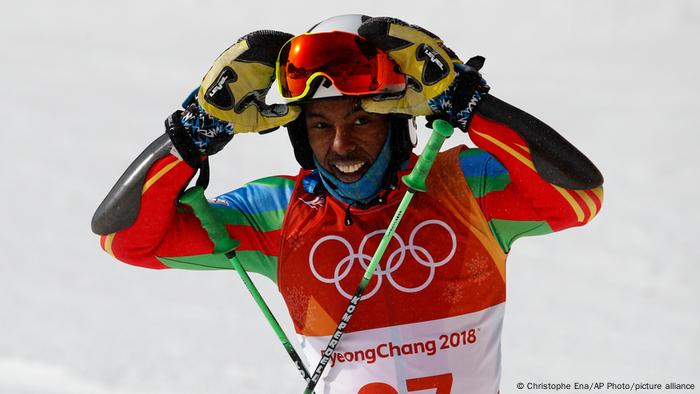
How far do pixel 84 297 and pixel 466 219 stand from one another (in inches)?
128

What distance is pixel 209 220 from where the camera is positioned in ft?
14.0

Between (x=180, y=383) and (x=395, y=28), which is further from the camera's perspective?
(x=180, y=383)

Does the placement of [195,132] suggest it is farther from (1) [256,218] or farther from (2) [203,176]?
(1) [256,218]

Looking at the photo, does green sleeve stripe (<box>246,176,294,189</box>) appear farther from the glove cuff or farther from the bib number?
the bib number

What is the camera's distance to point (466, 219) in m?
4.18

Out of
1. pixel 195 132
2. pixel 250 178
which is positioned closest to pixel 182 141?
pixel 195 132

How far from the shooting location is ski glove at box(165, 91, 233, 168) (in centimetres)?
410

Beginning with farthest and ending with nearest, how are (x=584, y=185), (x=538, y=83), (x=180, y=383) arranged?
(x=538, y=83)
(x=180, y=383)
(x=584, y=185)

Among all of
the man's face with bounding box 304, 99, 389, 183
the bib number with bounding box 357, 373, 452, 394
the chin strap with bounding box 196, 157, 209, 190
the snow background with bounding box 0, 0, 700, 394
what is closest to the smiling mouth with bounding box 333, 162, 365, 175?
the man's face with bounding box 304, 99, 389, 183

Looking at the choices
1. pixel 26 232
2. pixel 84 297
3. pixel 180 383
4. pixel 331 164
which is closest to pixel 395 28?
pixel 331 164

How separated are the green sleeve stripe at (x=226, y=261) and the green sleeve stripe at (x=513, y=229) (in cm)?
78

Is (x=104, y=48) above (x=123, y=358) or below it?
above

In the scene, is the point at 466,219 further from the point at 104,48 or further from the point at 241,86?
the point at 104,48

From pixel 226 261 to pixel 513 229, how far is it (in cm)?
101
